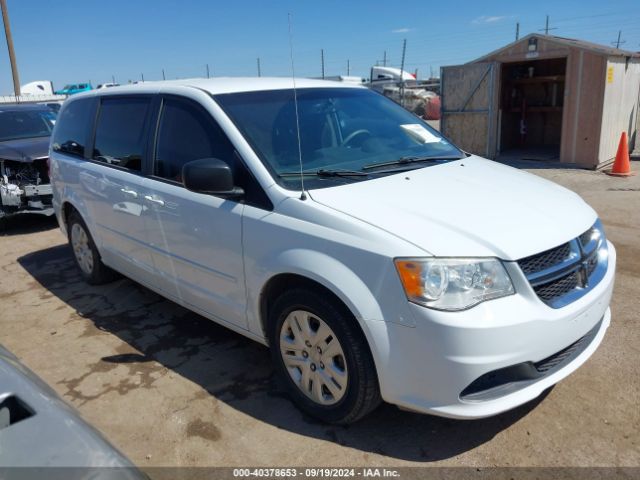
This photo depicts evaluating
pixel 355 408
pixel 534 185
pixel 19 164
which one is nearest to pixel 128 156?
pixel 355 408

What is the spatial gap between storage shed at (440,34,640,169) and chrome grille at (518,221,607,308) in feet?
28.1

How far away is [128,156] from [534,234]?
3057 millimetres

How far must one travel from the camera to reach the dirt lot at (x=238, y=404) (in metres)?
2.74

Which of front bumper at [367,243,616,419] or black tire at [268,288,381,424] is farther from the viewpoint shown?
black tire at [268,288,381,424]

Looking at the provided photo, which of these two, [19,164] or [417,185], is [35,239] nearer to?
[19,164]

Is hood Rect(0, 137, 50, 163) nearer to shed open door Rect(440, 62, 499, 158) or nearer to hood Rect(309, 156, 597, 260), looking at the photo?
hood Rect(309, 156, 597, 260)

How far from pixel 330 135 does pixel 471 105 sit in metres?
9.67

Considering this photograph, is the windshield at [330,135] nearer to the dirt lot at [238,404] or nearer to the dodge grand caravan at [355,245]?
the dodge grand caravan at [355,245]

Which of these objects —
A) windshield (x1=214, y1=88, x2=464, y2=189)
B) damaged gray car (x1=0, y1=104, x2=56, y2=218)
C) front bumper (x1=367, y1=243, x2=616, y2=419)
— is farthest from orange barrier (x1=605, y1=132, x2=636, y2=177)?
damaged gray car (x1=0, y1=104, x2=56, y2=218)

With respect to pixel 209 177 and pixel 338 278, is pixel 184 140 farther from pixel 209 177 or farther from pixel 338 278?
pixel 338 278

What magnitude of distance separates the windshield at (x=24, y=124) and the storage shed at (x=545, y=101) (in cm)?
851

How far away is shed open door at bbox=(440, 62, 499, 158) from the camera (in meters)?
11.8

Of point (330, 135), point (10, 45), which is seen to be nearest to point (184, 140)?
point (330, 135)

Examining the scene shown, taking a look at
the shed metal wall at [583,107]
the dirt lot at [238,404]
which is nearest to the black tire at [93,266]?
the dirt lot at [238,404]
